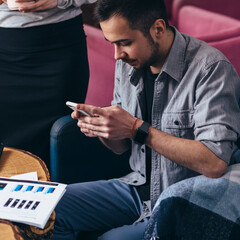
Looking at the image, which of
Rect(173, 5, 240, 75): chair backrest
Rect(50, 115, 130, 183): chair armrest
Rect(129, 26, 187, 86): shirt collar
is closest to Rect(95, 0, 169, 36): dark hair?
Rect(129, 26, 187, 86): shirt collar

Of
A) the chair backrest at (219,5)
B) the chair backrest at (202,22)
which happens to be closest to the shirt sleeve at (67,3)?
the chair backrest at (202,22)

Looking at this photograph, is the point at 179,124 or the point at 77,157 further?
the point at 77,157

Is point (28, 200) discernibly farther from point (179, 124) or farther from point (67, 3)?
point (67, 3)

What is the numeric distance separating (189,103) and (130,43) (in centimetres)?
27

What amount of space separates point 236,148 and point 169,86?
0.32 m

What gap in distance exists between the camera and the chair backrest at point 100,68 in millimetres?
2211

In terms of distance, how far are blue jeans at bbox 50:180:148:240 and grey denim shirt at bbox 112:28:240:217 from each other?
6 centimetres

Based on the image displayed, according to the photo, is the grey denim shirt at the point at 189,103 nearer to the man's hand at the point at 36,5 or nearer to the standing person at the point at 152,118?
the standing person at the point at 152,118

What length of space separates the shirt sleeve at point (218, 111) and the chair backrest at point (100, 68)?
105 cm

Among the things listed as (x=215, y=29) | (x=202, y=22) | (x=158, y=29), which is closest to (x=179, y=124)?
(x=158, y=29)

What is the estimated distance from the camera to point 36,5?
4.98ft

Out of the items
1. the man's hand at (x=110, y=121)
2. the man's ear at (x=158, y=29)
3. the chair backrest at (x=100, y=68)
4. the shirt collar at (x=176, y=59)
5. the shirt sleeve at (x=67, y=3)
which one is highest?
the shirt sleeve at (x=67, y=3)

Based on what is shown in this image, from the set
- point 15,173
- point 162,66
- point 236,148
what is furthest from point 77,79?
point 236,148

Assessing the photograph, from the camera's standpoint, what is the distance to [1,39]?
1.66 m
